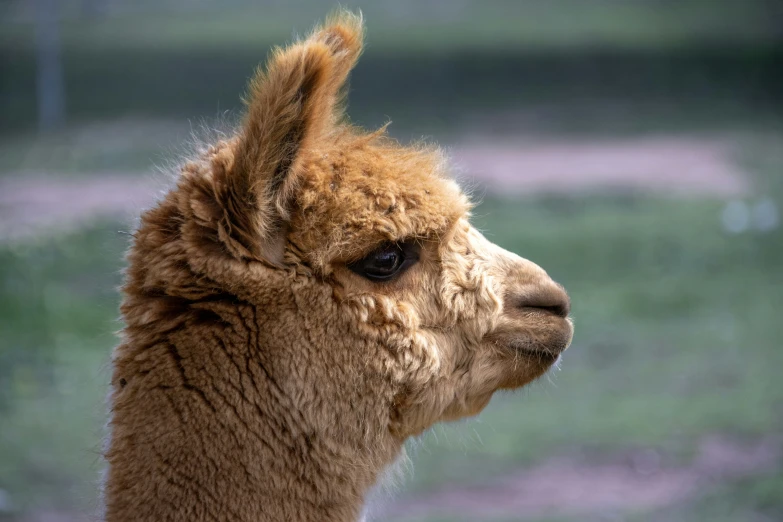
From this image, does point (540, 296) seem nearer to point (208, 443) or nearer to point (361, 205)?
point (361, 205)

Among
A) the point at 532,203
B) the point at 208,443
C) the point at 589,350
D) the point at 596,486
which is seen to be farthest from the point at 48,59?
the point at 208,443

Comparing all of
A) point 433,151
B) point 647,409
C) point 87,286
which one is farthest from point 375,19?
point 433,151

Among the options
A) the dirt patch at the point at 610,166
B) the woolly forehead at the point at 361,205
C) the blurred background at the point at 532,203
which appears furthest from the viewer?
the dirt patch at the point at 610,166

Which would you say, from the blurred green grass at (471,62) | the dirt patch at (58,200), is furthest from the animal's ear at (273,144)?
the blurred green grass at (471,62)

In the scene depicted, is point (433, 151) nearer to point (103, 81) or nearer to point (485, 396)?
point (485, 396)

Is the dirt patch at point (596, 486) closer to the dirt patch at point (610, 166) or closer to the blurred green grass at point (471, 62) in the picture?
the dirt patch at point (610, 166)

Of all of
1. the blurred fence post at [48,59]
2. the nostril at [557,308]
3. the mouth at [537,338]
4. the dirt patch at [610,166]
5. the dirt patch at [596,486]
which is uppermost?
the blurred fence post at [48,59]

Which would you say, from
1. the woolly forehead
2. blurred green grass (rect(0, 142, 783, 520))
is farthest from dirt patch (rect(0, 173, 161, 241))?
the woolly forehead

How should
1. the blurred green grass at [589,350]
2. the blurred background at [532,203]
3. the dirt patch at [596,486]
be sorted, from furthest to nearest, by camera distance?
the blurred green grass at [589,350], the blurred background at [532,203], the dirt patch at [596,486]

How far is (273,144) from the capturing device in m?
2.40

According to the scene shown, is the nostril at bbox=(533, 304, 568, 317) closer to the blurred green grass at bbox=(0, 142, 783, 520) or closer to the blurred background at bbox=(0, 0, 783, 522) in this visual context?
the blurred background at bbox=(0, 0, 783, 522)

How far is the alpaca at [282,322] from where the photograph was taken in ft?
7.66

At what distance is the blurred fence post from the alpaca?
556 inches

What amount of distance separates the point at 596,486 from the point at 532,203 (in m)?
7.06
